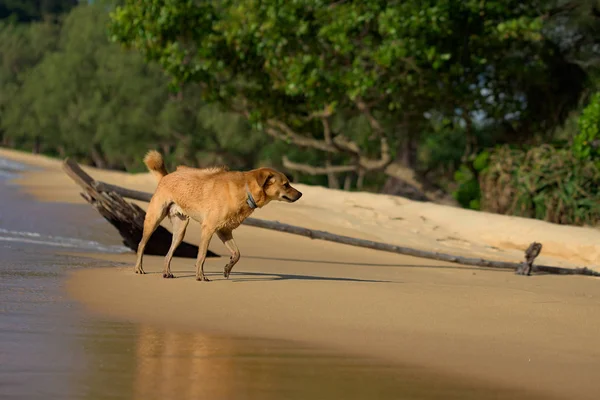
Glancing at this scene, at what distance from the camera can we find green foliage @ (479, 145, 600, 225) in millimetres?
18891

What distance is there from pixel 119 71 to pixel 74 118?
35.2 ft

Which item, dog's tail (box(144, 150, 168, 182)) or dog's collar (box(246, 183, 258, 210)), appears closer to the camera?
dog's collar (box(246, 183, 258, 210))

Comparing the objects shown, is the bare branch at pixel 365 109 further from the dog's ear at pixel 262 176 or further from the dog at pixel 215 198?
the dog's ear at pixel 262 176

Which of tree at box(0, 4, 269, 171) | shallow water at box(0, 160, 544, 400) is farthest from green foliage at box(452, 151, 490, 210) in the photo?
tree at box(0, 4, 269, 171)

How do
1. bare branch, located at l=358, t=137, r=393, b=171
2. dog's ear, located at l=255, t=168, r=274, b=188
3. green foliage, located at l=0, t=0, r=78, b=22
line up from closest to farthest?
dog's ear, located at l=255, t=168, r=274, b=188 < bare branch, located at l=358, t=137, r=393, b=171 < green foliage, located at l=0, t=0, r=78, b=22

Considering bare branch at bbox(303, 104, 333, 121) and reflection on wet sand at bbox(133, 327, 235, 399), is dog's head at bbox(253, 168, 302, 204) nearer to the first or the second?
reflection on wet sand at bbox(133, 327, 235, 399)

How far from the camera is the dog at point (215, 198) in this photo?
9.59 m

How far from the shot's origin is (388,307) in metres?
8.38

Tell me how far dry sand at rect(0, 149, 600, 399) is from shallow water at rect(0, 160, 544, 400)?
0.33 metres

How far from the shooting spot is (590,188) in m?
19.2

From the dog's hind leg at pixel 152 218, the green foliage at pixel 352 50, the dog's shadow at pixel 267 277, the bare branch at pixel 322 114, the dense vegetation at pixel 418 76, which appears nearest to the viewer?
the dog's shadow at pixel 267 277

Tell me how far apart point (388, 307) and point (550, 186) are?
11761 millimetres

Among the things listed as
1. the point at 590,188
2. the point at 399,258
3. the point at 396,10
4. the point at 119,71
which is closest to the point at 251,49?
the point at 396,10

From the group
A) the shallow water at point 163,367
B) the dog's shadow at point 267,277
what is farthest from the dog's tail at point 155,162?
the shallow water at point 163,367
